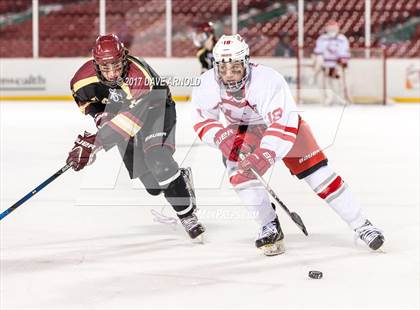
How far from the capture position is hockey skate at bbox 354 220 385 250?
353 cm

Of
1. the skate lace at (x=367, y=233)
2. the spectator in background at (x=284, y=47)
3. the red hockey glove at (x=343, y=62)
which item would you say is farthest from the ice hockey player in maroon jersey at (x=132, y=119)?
the spectator in background at (x=284, y=47)

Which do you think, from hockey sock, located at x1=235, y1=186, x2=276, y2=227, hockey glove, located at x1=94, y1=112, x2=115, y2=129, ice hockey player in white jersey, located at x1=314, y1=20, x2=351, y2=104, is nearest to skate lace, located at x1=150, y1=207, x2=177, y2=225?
hockey glove, located at x1=94, y1=112, x2=115, y2=129

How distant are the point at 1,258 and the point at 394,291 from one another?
155 cm

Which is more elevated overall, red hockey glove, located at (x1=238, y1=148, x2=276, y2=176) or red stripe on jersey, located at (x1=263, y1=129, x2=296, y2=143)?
red stripe on jersey, located at (x1=263, y1=129, x2=296, y2=143)

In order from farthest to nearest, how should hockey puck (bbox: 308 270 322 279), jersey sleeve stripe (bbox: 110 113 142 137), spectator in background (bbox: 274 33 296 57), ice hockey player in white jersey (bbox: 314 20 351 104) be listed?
spectator in background (bbox: 274 33 296 57) → ice hockey player in white jersey (bbox: 314 20 351 104) → jersey sleeve stripe (bbox: 110 113 142 137) → hockey puck (bbox: 308 270 322 279)

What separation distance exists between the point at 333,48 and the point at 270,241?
31.0 feet

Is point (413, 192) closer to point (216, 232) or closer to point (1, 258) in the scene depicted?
point (216, 232)

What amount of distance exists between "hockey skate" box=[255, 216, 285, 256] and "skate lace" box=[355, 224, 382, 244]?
32 cm

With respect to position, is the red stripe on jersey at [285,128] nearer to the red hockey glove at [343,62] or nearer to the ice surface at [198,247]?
the ice surface at [198,247]

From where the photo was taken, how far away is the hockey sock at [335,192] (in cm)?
357

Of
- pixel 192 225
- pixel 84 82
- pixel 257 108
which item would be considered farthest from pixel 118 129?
pixel 257 108

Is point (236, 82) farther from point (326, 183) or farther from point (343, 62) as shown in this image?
point (343, 62)

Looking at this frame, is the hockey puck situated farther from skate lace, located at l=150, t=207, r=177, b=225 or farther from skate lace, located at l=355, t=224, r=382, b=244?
skate lace, located at l=150, t=207, r=177, b=225

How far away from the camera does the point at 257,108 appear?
3527 mm
